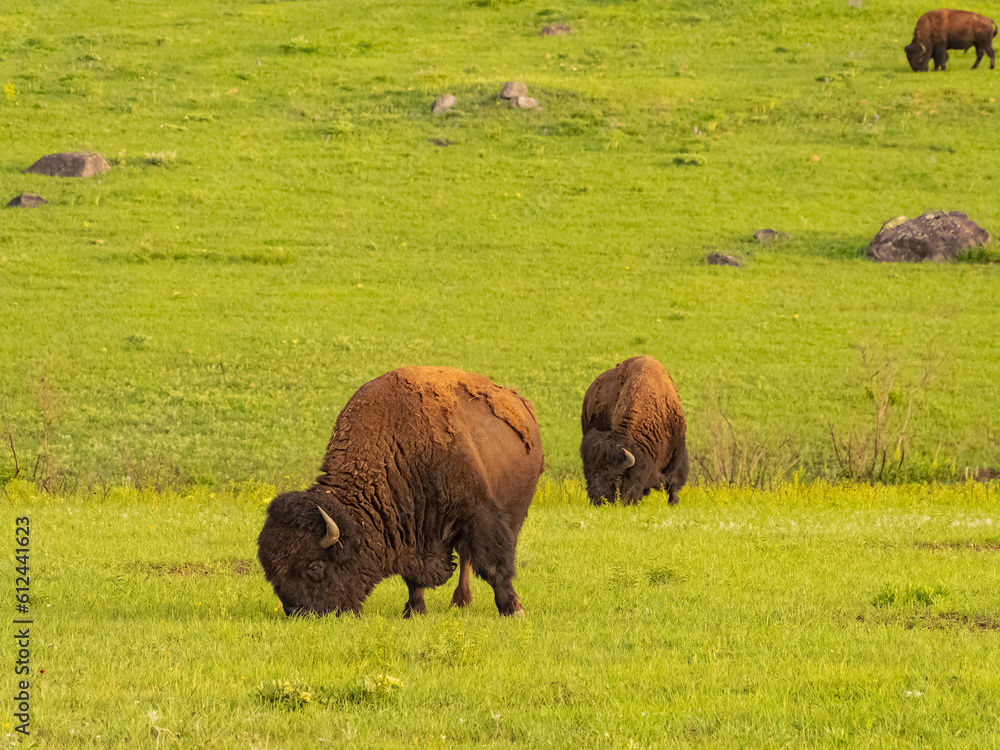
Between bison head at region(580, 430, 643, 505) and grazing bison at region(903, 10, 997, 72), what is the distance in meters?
39.2

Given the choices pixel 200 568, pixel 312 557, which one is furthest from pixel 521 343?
pixel 312 557

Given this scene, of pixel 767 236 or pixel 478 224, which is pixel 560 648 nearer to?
pixel 767 236

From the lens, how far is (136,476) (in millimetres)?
21172

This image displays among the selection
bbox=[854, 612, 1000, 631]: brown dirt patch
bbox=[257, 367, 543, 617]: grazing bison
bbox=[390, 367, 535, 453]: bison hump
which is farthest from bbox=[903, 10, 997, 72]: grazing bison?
bbox=[257, 367, 543, 617]: grazing bison

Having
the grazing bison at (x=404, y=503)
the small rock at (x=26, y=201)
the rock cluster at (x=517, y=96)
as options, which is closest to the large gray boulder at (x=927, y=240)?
the rock cluster at (x=517, y=96)

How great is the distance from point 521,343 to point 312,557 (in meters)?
21.6

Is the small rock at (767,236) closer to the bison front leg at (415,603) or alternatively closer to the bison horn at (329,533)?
the bison front leg at (415,603)

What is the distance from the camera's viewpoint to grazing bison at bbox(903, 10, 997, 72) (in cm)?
4991

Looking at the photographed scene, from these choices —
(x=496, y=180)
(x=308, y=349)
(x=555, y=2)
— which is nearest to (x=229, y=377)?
(x=308, y=349)

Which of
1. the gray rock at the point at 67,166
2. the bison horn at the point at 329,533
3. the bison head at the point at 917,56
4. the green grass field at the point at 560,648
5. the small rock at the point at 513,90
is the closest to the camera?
the green grass field at the point at 560,648

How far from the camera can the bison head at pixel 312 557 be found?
9.39 m

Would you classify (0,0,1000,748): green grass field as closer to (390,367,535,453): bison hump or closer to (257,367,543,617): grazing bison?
(257,367,543,617): grazing bison

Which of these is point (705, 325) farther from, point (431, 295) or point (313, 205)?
point (313, 205)

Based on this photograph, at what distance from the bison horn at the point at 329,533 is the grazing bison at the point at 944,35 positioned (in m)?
48.0
